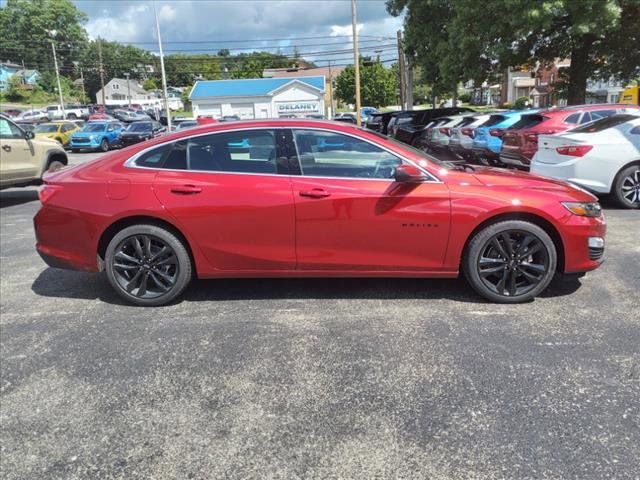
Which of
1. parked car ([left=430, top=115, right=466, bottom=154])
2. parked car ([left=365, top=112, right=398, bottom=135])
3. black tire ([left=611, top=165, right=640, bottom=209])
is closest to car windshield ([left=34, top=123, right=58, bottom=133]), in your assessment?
parked car ([left=365, top=112, right=398, bottom=135])

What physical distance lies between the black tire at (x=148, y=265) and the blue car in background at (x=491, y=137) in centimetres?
873

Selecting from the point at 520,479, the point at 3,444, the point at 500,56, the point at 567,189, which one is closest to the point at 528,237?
the point at 567,189

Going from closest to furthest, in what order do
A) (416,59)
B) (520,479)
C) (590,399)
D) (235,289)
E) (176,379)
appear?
(520,479) → (590,399) → (176,379) → (235,289) → (416,59)

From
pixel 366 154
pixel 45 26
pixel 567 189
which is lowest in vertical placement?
pixel 567 189

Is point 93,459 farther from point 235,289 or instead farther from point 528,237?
point 528,237

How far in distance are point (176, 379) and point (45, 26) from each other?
413 feet

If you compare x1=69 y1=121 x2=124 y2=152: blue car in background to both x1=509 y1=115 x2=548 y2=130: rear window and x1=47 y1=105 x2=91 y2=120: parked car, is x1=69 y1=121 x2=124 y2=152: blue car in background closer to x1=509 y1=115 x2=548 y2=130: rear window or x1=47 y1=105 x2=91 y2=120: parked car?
x1=509 y1=115 x2=548 y2=130: rear window

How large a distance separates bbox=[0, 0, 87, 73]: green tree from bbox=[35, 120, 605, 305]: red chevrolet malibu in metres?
121

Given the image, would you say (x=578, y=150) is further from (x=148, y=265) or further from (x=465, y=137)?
(x=148, y=265)

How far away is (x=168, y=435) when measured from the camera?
108 inches

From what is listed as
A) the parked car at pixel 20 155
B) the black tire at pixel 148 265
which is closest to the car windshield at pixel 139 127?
the parked car at pixel 20 155

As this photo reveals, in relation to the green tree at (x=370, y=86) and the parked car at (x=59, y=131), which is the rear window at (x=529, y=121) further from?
the green tree at (x=370, y=86)

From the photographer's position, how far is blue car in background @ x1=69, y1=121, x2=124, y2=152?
2750cm

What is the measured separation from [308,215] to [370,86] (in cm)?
7858
